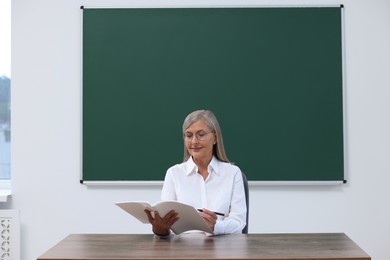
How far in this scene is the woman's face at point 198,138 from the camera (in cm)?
296

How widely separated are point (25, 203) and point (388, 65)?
292 centimetres

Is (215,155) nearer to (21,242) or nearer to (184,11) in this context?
(184,11)

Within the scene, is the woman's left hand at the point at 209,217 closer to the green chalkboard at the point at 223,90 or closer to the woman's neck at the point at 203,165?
the woman's neck at the point at 203,165

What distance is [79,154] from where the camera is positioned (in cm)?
454

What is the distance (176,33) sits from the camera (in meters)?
4.52

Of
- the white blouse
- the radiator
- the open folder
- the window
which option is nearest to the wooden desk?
the open folder

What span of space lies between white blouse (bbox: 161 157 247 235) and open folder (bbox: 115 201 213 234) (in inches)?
10.5

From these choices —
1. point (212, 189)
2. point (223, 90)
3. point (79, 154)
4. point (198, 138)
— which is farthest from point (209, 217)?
point (79, 154)

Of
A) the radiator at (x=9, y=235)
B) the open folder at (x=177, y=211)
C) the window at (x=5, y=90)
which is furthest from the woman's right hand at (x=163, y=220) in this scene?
the window at (x=5, y=90)

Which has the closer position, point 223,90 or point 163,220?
point 163,220

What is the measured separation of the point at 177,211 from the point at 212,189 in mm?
465

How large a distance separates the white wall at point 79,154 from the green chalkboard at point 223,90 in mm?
103

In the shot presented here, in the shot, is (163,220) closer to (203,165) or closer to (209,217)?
(209,217)

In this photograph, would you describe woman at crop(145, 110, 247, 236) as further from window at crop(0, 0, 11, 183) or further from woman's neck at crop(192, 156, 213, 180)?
window at crop(0, 0, 11, 183)
